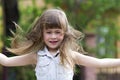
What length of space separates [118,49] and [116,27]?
601 mm

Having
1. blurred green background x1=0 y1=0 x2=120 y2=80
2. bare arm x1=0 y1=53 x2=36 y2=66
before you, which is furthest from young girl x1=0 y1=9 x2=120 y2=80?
blurred green background x1=0 y1=0 x2=120 y2=80

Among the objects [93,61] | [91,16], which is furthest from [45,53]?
[91,16]

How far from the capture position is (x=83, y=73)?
35.6 ft

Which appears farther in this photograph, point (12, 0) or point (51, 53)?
point (12, 0)

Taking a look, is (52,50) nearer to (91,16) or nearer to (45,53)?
(45,53)

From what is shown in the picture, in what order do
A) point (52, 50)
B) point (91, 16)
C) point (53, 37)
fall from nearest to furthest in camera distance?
point (53, 37), point (52, 50), point (91, 16)

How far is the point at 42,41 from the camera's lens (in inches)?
170

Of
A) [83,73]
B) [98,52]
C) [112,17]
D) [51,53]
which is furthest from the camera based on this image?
[112,17]

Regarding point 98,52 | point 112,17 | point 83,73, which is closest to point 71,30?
point 83,73

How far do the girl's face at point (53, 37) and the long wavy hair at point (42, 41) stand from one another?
0.03 metres

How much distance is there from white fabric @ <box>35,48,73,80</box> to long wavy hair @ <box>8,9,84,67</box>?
0.06 m

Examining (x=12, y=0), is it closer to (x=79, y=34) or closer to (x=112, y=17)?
(x=112, y=17)

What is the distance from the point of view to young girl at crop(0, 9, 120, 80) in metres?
4.19

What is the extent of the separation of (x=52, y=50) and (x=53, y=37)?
0.16m
